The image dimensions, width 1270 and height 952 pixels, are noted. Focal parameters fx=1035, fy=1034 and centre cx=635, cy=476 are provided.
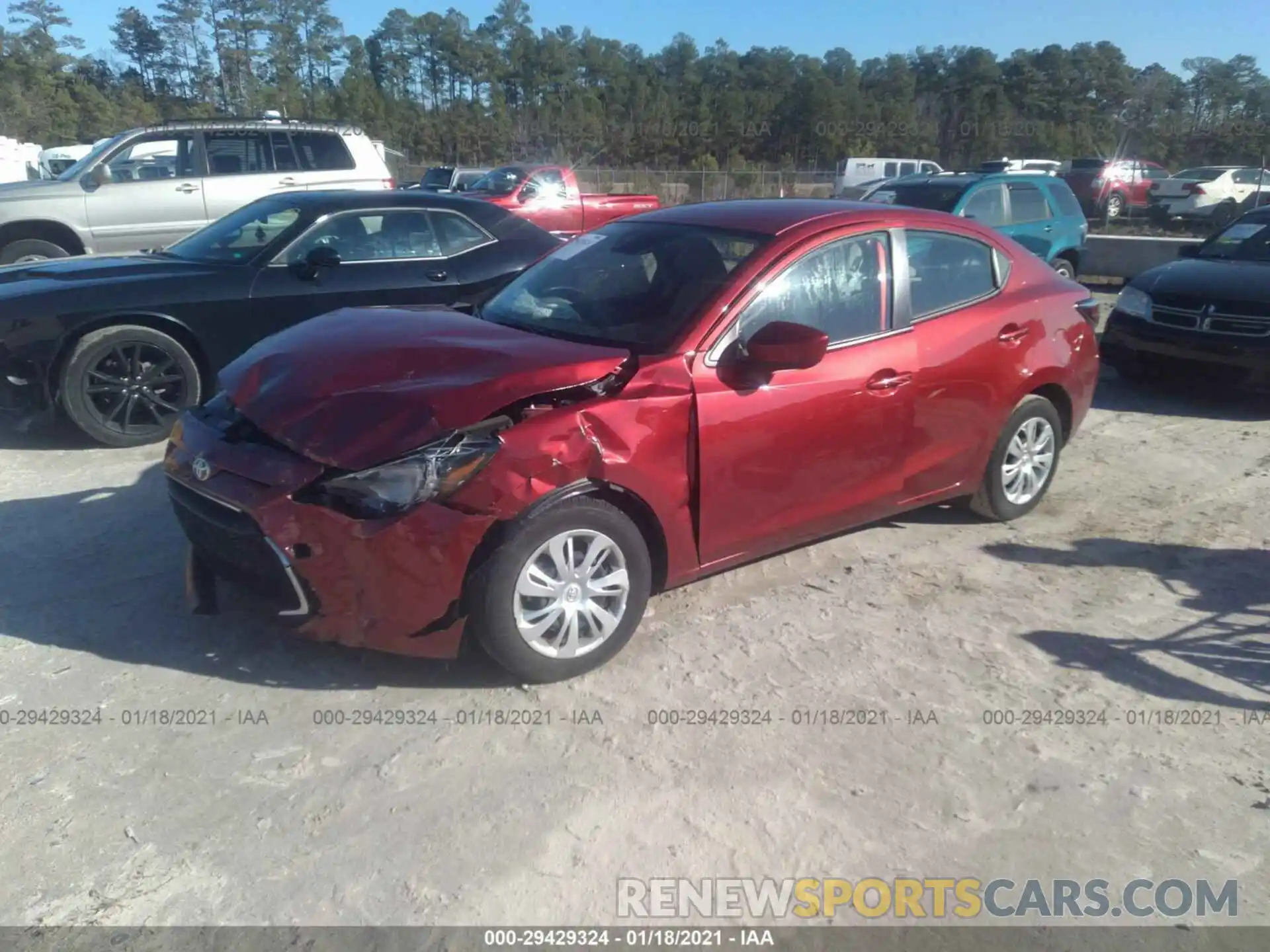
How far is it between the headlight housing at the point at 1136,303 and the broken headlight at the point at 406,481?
7113mm

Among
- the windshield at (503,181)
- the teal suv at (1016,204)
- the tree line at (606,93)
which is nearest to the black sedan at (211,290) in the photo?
the teal suv at (1016,204)

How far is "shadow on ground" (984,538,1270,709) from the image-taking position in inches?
159

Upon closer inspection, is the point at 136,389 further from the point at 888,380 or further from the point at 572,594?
the point at 888,380

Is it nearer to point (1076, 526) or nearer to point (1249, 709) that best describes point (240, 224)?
point (1076, 526)

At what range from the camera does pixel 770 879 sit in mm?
2902

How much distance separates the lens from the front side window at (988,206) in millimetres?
11117

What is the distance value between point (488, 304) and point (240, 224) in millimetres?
3157

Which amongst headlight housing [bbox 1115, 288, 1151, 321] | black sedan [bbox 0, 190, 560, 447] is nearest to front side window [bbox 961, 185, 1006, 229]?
headlight housing [bbox 1115, 288, 1151, 321]

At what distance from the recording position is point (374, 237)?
7.13m

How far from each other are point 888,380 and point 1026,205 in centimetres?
826

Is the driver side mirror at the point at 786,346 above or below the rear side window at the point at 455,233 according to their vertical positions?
below

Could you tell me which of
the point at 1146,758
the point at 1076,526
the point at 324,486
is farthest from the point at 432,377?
the point at 1076,526

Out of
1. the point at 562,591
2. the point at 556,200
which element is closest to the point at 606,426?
the point at 562,591

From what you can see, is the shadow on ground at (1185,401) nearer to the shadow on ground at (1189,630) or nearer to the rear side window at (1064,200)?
the shadow on ground at (1189,630)
